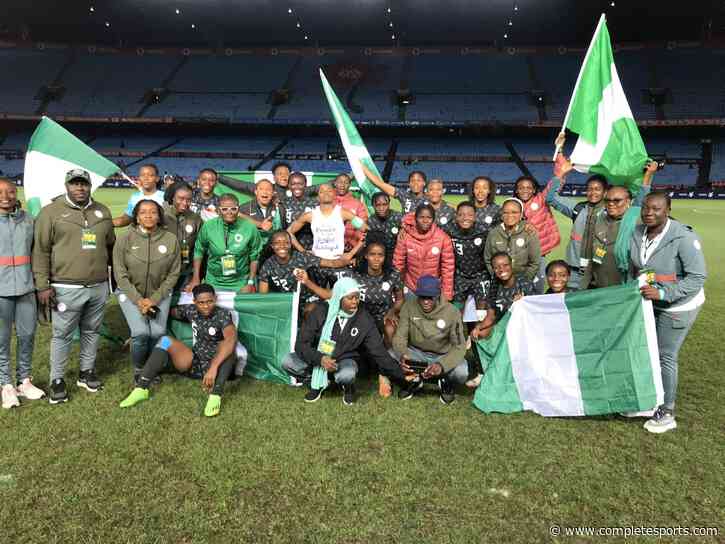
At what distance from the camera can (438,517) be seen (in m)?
2.72

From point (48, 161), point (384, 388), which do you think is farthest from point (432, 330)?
point (48, 161)

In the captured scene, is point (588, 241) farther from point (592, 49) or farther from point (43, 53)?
point (43, 53)

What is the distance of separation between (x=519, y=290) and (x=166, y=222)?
11.9 feet

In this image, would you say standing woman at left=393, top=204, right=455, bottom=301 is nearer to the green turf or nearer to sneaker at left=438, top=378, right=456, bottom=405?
sneaker at left=438, top=378, right=456, bottom=405

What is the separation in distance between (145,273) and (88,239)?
56 centimetres

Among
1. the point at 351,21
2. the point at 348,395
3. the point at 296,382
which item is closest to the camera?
the point at 348,395

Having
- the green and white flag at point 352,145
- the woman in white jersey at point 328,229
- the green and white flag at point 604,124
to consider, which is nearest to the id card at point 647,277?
the green and white flag at point 604,124

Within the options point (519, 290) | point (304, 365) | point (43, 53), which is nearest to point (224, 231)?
point (304, 365)

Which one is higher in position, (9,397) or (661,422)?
(661,422)

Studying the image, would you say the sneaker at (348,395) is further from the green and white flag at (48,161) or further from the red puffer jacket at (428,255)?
the green and white flag at (48,161)

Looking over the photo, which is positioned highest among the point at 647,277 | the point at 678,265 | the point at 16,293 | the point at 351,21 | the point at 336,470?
the point at 351,21

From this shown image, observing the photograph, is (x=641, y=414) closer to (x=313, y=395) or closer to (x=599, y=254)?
(x=599, y=254)

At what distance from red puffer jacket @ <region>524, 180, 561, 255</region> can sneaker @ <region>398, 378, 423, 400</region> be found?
235 centimetres

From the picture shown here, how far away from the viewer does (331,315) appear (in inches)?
169
